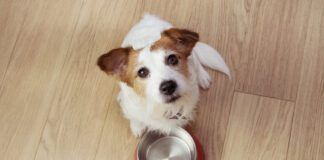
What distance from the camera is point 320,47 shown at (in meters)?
1.79

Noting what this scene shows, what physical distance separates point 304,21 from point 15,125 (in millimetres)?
1383

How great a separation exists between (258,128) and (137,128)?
19.8 inches

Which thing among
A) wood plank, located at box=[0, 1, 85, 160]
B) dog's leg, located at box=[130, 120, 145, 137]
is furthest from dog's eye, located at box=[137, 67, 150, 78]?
wood plank, located at box=[0, 1, 85, 160]

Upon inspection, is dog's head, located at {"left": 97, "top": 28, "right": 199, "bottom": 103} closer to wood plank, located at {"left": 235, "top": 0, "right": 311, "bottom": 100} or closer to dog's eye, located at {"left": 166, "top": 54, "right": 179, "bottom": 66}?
dog's eye, located at {"left": 166, "top": 54, "right": 179, "bottom": 66}

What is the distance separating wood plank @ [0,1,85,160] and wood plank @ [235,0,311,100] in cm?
84

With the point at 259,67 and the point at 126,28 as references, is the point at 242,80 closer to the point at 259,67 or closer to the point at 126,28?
the point at 259,67

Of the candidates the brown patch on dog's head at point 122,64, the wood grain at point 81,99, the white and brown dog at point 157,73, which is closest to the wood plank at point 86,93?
the wood grain at point 81,99

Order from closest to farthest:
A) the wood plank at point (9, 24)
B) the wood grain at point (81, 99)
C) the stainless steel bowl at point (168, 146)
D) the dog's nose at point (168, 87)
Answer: the dog's nose at point (168, 87) → the stainless steel bowl at point (168, 146) → the wood grain at point (81, 99) → the wood plank at point (9, 24)

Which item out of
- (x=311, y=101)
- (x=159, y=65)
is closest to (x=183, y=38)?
(x=159, y=65)

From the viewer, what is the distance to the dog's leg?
66.1 inches

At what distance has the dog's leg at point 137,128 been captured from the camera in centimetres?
168

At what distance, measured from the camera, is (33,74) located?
6.20 feet

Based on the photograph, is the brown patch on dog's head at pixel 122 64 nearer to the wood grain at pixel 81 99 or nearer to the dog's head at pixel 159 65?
the dog's head at pixel 159 65

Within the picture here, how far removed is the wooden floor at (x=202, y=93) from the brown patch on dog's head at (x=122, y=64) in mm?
394
